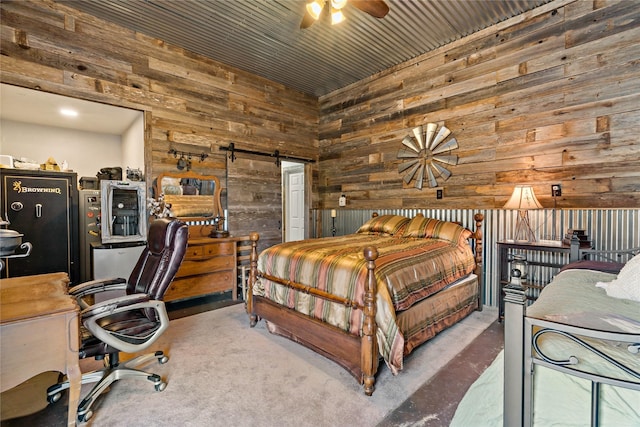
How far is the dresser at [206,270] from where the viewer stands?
3.71 m

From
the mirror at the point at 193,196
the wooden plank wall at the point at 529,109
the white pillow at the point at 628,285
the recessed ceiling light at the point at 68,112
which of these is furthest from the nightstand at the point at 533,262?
the recessed ceiling light at the point at 68,112

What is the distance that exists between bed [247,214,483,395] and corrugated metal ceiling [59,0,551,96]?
246 cm

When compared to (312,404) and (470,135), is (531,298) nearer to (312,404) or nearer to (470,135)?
(470,135)

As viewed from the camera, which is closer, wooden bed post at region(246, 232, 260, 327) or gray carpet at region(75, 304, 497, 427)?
gray carpet at region(75, 304, 497, 427)

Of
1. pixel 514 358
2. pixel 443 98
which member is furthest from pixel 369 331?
pixel 443 98

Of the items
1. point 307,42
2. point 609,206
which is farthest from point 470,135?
point 307,42

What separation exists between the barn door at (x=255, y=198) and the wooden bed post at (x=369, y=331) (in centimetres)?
315

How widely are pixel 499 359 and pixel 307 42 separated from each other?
4071mm

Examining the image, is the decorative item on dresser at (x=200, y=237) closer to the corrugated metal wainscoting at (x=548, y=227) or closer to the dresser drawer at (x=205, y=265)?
the dresser drawer at (x=205, y=265)

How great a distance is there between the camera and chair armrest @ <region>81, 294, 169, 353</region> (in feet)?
5.65

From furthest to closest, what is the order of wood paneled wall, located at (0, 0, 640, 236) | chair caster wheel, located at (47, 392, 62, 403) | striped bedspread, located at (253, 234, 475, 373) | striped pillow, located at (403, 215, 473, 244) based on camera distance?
Result: striped pillow, located at (403, 215, 473, 244)
wood paneled wall, located at (0, 0, 640, 236)
striped bedspread, located at (253, 234, 475, 373)
chair caster wheel, located at (47, 392, 62, 403)

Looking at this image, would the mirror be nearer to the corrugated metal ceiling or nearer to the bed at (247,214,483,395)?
the bed at (247,214,483,395)

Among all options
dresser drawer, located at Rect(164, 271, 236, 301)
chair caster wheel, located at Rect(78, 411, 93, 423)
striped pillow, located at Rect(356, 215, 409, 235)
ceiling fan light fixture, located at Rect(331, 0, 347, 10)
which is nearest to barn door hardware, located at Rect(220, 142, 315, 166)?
dresser drawer, located at Rect(164, 271, 236, 301)

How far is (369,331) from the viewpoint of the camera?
6.69 ft
